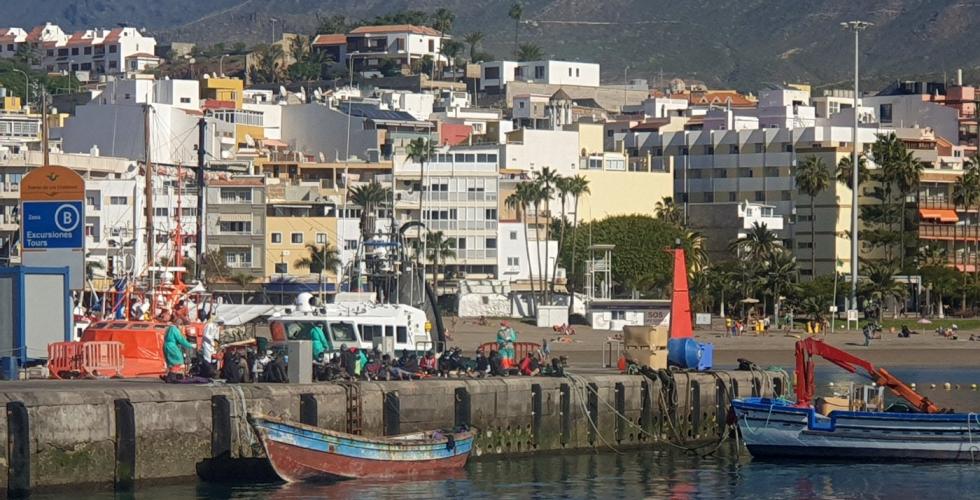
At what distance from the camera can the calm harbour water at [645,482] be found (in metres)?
41.2

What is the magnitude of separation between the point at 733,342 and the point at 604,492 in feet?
211

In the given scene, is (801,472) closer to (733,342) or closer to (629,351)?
(629,351)

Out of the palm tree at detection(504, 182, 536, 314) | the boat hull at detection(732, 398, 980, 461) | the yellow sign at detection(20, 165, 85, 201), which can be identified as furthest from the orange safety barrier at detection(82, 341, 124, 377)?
the palm tree at detection(504, 182, 536, 314)

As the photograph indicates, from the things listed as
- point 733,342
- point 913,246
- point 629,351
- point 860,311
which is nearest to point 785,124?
point 913,246

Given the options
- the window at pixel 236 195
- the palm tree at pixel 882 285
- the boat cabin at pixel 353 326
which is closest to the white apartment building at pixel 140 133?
the window at pixel 236 195

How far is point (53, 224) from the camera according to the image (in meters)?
55.7

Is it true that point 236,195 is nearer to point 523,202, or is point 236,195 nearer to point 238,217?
point 238,217

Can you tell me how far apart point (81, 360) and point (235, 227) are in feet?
270

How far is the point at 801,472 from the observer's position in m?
48.7

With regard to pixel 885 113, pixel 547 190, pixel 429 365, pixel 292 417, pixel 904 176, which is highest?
pixel 885 113

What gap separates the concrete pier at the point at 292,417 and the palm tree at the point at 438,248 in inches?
3036

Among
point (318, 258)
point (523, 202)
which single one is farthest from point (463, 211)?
point (318, 258)

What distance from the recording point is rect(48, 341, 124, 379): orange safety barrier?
4728cm

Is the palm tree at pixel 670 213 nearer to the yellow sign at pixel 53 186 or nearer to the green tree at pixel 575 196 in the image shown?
the green tree at pixel 575 196
